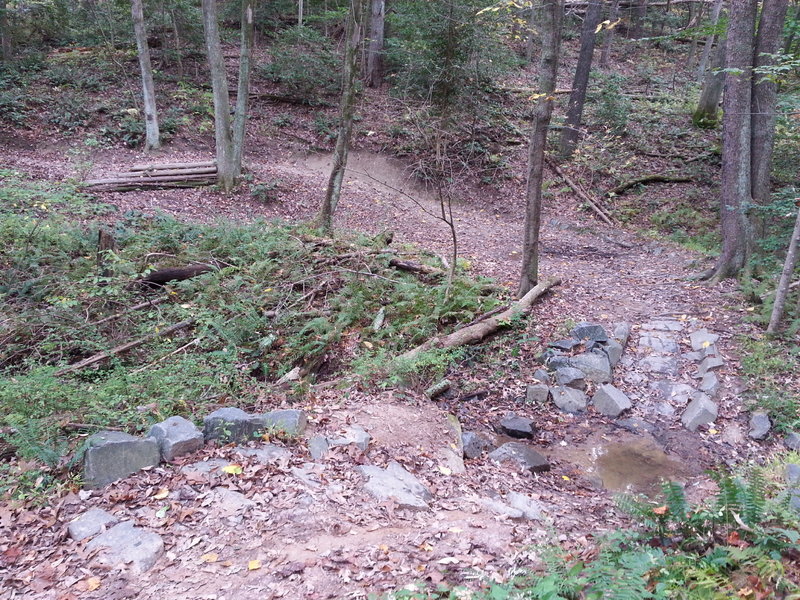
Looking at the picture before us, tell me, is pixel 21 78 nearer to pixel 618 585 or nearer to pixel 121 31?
pixel 121 31

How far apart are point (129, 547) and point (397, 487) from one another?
2.09 metres

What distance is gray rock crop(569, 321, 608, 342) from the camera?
25.2 ft

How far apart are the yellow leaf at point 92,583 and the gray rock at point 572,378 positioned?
557cm

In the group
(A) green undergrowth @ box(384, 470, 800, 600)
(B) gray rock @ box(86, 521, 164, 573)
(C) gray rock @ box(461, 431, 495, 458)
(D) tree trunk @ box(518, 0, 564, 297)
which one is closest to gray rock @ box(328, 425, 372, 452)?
(C) gray rock @ box(461, 431, 495, 458)

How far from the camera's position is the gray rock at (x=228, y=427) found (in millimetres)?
4730

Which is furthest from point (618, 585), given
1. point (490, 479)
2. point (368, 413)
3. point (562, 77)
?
point (562, 77)

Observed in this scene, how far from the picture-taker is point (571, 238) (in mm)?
13758

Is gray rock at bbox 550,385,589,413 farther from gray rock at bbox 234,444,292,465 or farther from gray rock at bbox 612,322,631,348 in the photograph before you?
gray rock at bbox 234,444,292,465

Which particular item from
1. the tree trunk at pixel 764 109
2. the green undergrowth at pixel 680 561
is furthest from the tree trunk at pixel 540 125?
the green undergrowth at pixel 680 561

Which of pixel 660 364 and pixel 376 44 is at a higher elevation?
pixel 376 44

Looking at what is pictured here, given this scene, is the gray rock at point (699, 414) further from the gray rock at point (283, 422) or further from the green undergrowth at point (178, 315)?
the gray rock at point (283, 422)

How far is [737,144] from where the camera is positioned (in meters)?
9.04

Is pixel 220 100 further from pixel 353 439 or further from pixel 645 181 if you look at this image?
pixel 645 181

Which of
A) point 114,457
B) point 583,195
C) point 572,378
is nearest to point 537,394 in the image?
point 572,378
